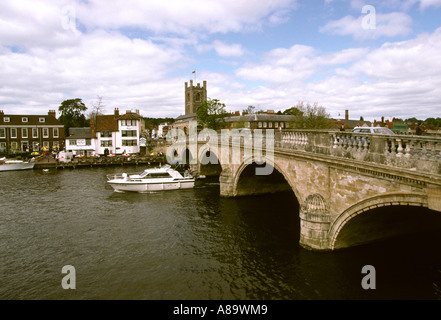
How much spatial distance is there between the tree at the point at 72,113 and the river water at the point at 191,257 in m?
74.4

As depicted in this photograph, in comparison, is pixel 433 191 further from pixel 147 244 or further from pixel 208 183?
pixel 208 183

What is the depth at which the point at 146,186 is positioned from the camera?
32781 millimetres

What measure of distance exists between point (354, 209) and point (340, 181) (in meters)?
1.42

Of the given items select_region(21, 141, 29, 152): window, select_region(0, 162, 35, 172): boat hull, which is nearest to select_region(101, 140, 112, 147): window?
select_region(0, 162, 35, 172): boat hull

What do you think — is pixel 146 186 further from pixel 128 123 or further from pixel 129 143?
pixel 128 123

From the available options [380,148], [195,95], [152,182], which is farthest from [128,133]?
[380,148]

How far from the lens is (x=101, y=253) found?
55.2 feet

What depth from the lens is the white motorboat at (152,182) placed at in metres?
32.5

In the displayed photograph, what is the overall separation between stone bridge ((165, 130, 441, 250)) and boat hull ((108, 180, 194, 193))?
1395cm

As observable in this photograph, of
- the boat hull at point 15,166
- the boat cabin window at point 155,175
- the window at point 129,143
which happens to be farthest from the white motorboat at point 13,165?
the boat cabin window at point 155,175

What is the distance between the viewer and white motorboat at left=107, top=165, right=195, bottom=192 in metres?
32.5
